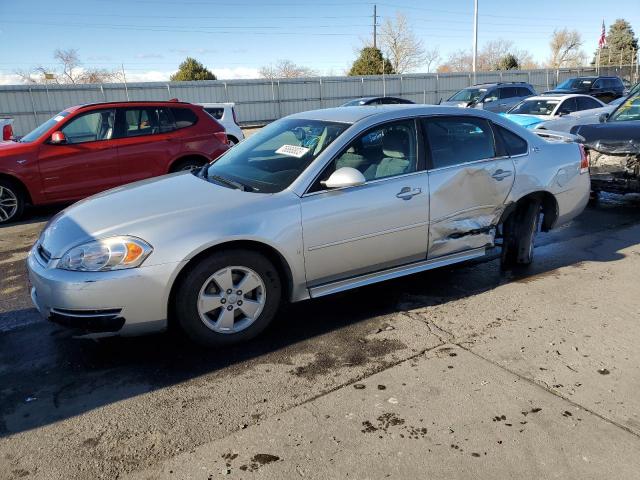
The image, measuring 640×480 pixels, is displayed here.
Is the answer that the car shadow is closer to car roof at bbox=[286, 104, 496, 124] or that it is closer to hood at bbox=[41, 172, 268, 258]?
hood at bbox=[41, 172, 268, 258]

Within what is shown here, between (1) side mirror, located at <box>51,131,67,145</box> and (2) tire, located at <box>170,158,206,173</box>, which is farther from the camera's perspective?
(2) tire, located at <box>170,158,206,173</box>

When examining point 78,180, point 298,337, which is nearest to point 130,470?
point 298,337

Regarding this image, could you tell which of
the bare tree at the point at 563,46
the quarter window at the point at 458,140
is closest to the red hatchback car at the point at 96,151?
the quarter window at the point at 458,140

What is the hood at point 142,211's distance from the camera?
334 cm

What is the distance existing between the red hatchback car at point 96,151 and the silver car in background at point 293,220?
3921 millimetres

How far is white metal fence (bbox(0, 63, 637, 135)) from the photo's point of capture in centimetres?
2280

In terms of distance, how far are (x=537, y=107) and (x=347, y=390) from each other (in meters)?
12.9

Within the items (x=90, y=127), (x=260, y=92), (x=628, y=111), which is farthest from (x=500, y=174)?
(x=260, y=92)

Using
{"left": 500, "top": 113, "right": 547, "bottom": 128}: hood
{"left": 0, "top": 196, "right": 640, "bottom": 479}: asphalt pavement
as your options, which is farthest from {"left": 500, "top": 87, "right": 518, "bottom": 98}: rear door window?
{"left": 0, "top": 196, "right": 640, "bottom": 479}: asphalt pavement

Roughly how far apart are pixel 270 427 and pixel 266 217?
1382 millimetres

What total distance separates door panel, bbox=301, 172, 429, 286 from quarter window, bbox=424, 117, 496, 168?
309 millimetres

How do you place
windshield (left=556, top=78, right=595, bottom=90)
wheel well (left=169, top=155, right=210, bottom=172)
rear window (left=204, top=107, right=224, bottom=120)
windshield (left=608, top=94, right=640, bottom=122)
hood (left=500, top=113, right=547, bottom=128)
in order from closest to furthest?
windshield (left=608, top=94, right=640, bottom=122) → wheel well (left=169, top=155, right=210, bottom=172) → hood (left=500, top=113, right=547, bottom=128) → rear window (left=204, top=107, right=224, bottom=120) → windshield (left=556, top=78, right=595, bottom=90)

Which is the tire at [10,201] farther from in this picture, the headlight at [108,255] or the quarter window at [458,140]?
the quarter window at [458,140]

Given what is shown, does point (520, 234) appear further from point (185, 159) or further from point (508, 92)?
point (508, 92)
